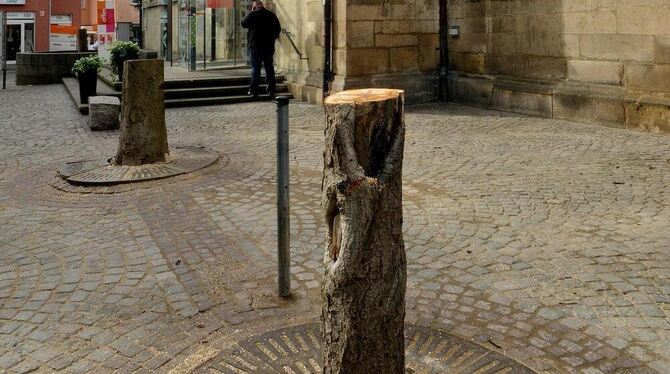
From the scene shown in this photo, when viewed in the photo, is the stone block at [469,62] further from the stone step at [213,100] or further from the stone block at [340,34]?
the stone step at [213,100]

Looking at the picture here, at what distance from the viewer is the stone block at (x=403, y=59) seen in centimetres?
1277

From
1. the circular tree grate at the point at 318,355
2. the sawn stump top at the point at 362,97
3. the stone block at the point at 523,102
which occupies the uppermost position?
the stone block at the point at 523,102

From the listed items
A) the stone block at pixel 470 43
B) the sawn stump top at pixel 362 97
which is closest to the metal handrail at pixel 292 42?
the stone block at pixel 470 43

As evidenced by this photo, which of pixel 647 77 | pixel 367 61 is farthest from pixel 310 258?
pixel 367 61

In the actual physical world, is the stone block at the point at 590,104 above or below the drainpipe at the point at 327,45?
below

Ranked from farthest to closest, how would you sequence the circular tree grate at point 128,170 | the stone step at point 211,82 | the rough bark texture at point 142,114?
the stone step at point 211,82
the rough bark texture at point 142,114
the circular tree grate at point 128,170

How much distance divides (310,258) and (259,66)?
9252 mm

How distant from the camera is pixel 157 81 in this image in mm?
7234

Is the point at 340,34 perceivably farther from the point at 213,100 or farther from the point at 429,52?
the point at 213,100

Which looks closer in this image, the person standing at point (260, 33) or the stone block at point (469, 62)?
the stone block at point (469, 62)

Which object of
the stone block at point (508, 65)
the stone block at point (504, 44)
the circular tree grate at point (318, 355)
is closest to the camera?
the circular tree grate at point (318, 355)

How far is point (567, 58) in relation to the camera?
35.1 feet

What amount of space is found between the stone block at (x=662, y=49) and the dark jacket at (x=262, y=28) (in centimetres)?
702

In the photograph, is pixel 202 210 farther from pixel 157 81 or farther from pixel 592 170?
pixel 592 170
